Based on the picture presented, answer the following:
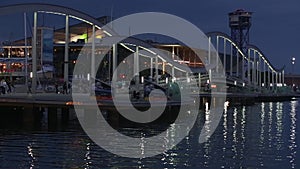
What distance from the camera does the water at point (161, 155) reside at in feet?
77.6

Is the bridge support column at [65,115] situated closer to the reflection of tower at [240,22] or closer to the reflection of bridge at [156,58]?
the reflection of bridge at [156,58]

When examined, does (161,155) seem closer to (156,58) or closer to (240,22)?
(156,58)

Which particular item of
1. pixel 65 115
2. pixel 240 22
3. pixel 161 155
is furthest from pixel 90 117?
pixel 240 22

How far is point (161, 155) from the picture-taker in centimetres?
2620

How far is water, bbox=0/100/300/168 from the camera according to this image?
23.7 m

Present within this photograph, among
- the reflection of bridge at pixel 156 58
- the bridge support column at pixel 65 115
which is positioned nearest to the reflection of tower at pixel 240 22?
the reflection of bridge at pixel 156 58

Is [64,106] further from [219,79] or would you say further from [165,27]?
[165,27]

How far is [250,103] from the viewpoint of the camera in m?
94.3

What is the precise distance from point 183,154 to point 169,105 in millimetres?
20795

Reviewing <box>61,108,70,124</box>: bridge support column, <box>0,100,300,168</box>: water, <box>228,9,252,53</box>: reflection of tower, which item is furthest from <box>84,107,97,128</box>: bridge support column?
<box>228,9,252,53</box>: reflection of tower

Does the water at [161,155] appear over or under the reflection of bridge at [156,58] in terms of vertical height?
under

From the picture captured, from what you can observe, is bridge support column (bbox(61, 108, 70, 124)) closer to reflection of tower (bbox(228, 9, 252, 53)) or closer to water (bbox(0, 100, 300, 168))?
water (bbox(0, 100, 300, 168))

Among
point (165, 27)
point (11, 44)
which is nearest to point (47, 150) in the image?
point (11, 44)

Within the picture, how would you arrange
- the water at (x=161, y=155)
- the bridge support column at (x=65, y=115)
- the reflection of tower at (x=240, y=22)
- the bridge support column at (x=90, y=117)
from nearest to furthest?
the water at (x=161, y=155) < the bridge support column at (x=90, y=117) < the bridge support column at (x=65, y=115) < the reflection of tower at (x=240, y=22)
